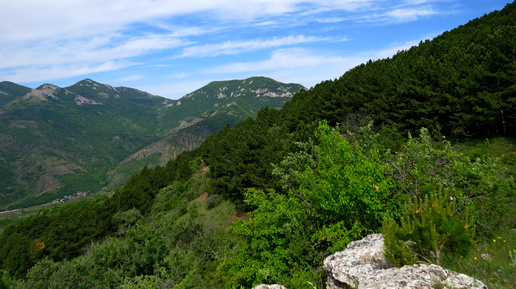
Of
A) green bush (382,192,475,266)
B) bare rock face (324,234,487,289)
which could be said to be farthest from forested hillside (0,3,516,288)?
bare rock face (324,234,487,289)

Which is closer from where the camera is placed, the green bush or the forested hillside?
the green bush

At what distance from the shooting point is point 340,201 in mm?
11242

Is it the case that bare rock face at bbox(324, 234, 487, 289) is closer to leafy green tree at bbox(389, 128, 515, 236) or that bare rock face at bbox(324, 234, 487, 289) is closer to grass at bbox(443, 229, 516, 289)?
grass at bbox(443, 229, 516, 289)

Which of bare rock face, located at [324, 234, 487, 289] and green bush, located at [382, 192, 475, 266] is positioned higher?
green bush, located at [382, 192, 475, 266]

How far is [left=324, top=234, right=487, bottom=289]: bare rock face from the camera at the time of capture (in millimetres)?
5836

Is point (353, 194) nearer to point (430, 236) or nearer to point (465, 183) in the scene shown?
point (430, 236)

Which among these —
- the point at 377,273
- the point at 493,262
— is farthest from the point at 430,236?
the point at 493,262

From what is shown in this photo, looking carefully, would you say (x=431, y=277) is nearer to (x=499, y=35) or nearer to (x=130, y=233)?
(x=130, y=233)

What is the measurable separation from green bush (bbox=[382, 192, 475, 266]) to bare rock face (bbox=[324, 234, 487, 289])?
47cm

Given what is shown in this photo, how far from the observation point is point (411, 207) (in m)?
8.04

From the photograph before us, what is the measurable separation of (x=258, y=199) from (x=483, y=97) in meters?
26.9

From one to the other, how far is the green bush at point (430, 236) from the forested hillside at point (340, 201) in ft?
0.14

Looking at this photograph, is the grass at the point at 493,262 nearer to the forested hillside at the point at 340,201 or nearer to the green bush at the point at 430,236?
the forested hillside at the point at 340,201

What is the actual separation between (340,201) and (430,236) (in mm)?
4322
